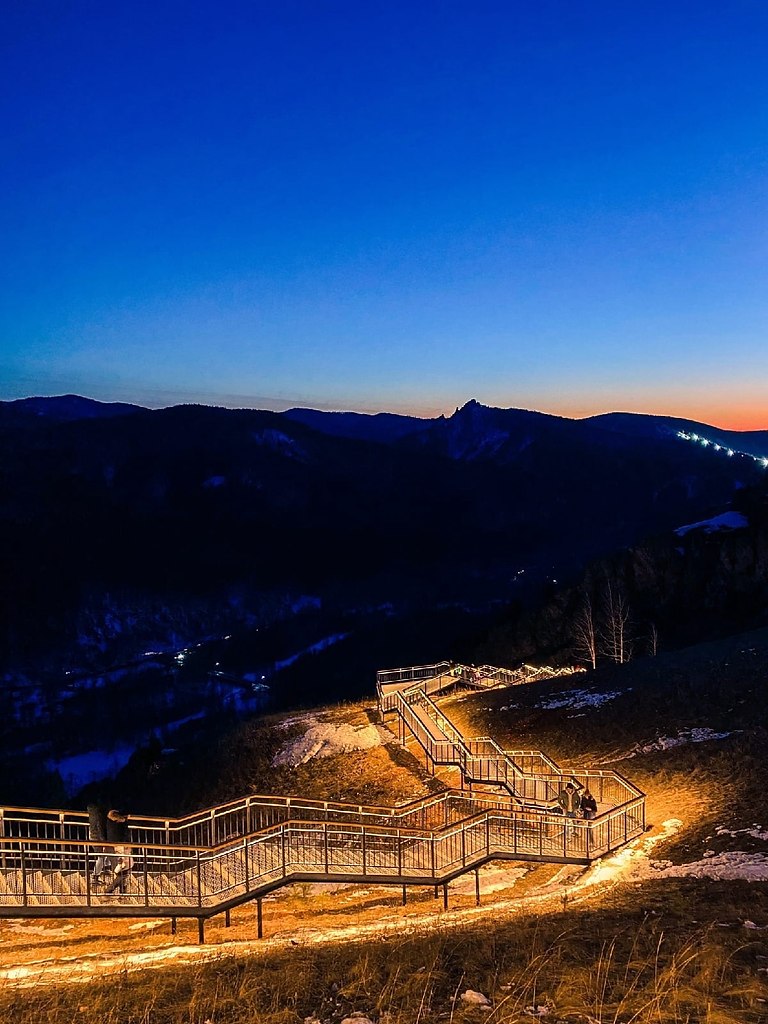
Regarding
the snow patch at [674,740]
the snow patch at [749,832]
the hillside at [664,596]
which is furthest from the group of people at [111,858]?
the hillside at [664,596]

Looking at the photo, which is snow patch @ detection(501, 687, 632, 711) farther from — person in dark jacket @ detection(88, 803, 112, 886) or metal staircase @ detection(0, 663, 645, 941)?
person in dark jacket @ detection(88, 803, 112, 886)

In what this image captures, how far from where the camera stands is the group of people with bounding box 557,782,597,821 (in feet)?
57.3

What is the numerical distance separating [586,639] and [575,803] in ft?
115

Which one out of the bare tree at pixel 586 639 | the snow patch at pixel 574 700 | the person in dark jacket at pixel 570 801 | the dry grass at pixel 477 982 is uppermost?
the dry grass at pixel 477 982

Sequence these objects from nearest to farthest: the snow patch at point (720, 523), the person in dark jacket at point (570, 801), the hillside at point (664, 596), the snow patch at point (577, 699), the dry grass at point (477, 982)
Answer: the dry grass at point (477, 982) → the person in dark jacket at point (570, 801) → the snow patch at point (577, 699) → the hillside at point (664, 596) → the snow patch at point (720, 523)

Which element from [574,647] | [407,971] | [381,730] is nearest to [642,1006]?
[407,971]

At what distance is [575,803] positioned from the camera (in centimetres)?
1800

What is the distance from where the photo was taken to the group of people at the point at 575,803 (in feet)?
57.3

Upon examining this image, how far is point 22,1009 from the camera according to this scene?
8.55 metres

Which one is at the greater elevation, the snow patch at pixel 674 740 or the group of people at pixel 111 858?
the group of people at pixel 111 858

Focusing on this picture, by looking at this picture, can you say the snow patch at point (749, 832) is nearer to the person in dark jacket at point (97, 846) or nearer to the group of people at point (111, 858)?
the group of people at point (111, 858)

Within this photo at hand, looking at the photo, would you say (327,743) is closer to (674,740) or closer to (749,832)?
(674,740)

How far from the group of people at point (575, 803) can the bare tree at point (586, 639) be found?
103 feet

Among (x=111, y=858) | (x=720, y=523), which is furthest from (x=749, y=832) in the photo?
(x=720, y=523)
